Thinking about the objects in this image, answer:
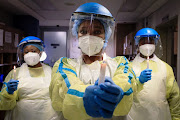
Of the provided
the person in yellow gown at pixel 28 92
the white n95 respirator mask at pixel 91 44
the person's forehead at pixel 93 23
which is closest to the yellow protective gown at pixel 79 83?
the white n95 respirator mask at pixel 91 44

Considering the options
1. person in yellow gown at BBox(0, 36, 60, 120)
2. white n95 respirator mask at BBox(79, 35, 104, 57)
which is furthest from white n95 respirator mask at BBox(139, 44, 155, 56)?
person in yellow gown at BBox(0, 36, 60, 120)

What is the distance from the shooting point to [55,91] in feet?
2.90

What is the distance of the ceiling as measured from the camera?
8.42 ft

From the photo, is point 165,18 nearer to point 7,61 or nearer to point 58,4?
point 58,4

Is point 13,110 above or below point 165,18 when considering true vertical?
below

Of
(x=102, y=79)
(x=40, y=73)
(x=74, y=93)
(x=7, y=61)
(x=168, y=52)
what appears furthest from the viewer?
(x=7, y=61)

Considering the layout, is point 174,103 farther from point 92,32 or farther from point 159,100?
point 92,32

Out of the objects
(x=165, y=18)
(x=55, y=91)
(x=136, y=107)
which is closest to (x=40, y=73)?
(x=55, y=91)

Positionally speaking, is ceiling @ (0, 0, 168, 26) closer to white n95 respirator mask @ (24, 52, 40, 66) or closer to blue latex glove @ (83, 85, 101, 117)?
white n95 respirator mask @ (24, 52, 40, 66)

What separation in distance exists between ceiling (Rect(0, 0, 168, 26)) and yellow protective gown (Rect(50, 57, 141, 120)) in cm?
167

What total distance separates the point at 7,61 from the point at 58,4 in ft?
5.95

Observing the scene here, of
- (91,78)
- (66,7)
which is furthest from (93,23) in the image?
(66,7)

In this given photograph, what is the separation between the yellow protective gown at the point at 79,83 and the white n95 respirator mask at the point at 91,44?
10 cm

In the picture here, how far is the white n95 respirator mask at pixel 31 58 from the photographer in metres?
1.85
